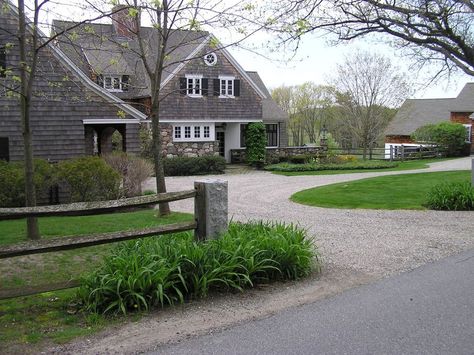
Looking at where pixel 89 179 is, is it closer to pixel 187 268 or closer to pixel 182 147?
pixel 187 268

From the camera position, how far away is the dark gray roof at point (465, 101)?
4772 centimetres

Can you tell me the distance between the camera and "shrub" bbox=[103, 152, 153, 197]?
16.7 metres

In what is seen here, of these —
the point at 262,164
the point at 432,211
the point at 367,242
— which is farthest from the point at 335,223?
the point at 262,164

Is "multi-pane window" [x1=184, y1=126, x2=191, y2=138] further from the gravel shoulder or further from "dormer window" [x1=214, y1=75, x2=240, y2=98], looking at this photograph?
the gravel shoulder

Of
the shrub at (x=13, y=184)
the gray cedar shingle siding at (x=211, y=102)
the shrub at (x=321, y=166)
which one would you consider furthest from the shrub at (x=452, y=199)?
the gray cedar shingle siding at (x=211, y=102)

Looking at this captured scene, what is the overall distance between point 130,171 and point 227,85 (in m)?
16.9

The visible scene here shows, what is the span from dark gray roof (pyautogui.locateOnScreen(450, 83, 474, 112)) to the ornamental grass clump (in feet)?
150

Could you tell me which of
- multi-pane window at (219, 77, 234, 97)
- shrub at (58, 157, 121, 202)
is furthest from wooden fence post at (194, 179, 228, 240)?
multi-pane window at (219, 77, 234, 97)

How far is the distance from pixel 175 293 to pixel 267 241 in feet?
4.98

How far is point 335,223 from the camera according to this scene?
38.0 feet

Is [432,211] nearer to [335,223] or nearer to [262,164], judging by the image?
[335,223]

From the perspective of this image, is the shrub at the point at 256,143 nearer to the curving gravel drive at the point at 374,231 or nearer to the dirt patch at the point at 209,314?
the curving gravel drive at the point at 374,231

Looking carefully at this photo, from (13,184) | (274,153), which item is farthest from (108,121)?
(274,153)

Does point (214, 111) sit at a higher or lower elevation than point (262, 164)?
higher
